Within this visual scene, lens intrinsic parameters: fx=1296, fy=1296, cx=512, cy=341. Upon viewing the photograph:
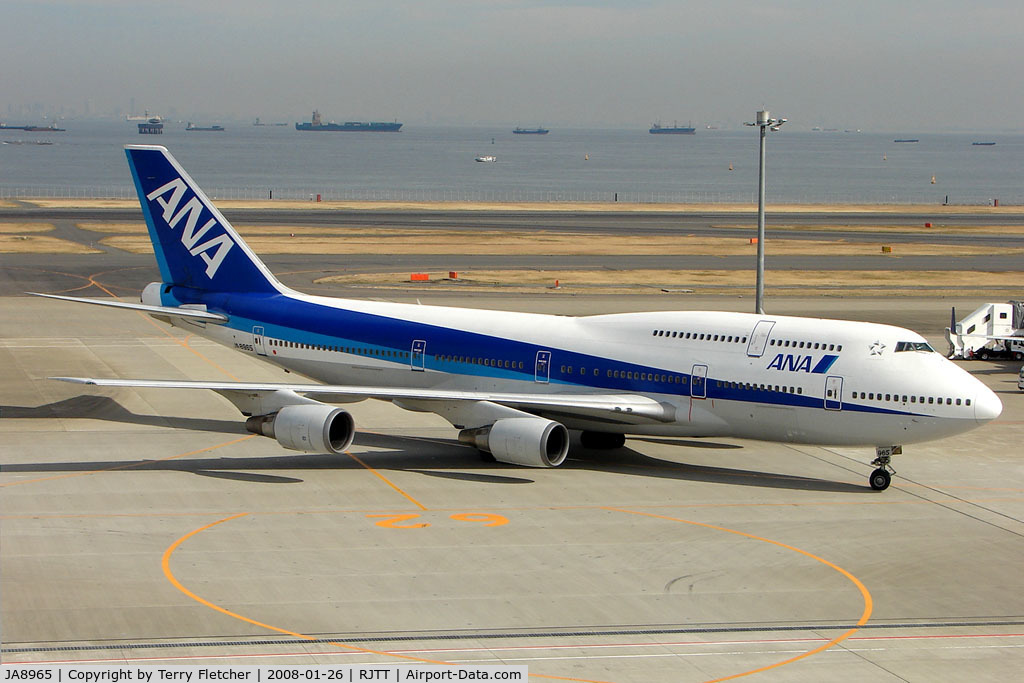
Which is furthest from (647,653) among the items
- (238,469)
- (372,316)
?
(372,316)

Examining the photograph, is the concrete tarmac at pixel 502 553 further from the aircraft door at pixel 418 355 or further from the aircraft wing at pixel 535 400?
the aircraft door at pixel 418 355

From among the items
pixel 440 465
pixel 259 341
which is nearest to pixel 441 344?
pixel 440 465

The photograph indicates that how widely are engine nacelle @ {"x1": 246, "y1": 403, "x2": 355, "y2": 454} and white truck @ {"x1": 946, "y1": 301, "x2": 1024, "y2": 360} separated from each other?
3617cm

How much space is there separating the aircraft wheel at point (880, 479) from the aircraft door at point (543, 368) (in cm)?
1037

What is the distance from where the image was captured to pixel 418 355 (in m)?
43.3

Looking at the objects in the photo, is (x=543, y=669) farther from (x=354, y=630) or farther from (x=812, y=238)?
(x=812, y=238)

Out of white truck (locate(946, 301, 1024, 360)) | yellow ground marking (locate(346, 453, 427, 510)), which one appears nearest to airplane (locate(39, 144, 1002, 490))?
yellow ground marking (locate(346, 453, 427, 510))

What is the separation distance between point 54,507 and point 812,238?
333 ft

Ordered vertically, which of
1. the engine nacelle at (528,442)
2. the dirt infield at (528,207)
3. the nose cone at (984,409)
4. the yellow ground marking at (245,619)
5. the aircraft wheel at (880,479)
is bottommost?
the yellow ground marking at (245,619)

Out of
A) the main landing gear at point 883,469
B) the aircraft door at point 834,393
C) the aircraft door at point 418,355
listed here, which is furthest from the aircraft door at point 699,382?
the aircraft door at point 418,355

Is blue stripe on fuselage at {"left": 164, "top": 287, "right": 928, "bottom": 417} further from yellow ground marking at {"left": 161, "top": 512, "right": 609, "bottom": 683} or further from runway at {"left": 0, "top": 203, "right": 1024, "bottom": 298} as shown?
runway at {"left": 0, "top": 203, "right": 1024, "bottom": 298}

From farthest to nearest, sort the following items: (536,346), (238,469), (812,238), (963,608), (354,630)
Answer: (812,238) < (536,346) < (238,469) < (963,608) < (354,630)

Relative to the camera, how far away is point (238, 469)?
38.8 meters

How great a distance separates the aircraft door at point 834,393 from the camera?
3678 cm
